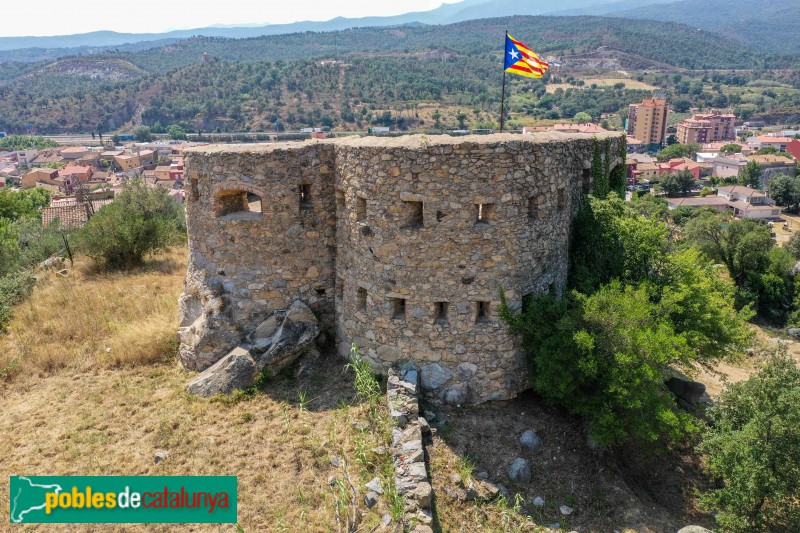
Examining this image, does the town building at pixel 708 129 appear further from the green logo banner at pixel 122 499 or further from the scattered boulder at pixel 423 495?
the green logo banner at pixel 122 499

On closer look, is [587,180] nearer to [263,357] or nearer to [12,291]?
[263,357]

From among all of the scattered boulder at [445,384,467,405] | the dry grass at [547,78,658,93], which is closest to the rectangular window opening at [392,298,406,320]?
the scattered boulder at [445,384,467,405]

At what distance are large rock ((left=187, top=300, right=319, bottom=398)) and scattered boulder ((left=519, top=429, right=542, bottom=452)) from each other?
5.24 m

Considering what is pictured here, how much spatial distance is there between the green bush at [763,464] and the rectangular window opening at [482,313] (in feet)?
15.7

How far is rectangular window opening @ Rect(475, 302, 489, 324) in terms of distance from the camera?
11195 millimetres

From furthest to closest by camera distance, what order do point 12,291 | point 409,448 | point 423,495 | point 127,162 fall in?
1. point 127,162
2. point 12,291
3. point 409,448
4. point 423,495

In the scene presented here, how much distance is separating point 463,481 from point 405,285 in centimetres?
389

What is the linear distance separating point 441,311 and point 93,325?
995 centimetres

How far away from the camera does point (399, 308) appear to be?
1164cm

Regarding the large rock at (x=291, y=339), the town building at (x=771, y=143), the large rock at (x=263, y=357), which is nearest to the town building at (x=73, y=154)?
the large rock at (x=263, y=357)

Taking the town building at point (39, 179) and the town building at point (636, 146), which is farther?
the town building at point (636, 146)

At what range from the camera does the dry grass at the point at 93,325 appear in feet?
44.8

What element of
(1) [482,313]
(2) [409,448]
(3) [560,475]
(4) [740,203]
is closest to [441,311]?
(1) [482,313]

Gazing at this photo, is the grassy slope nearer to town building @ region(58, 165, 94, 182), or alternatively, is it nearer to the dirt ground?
the dirt ground
